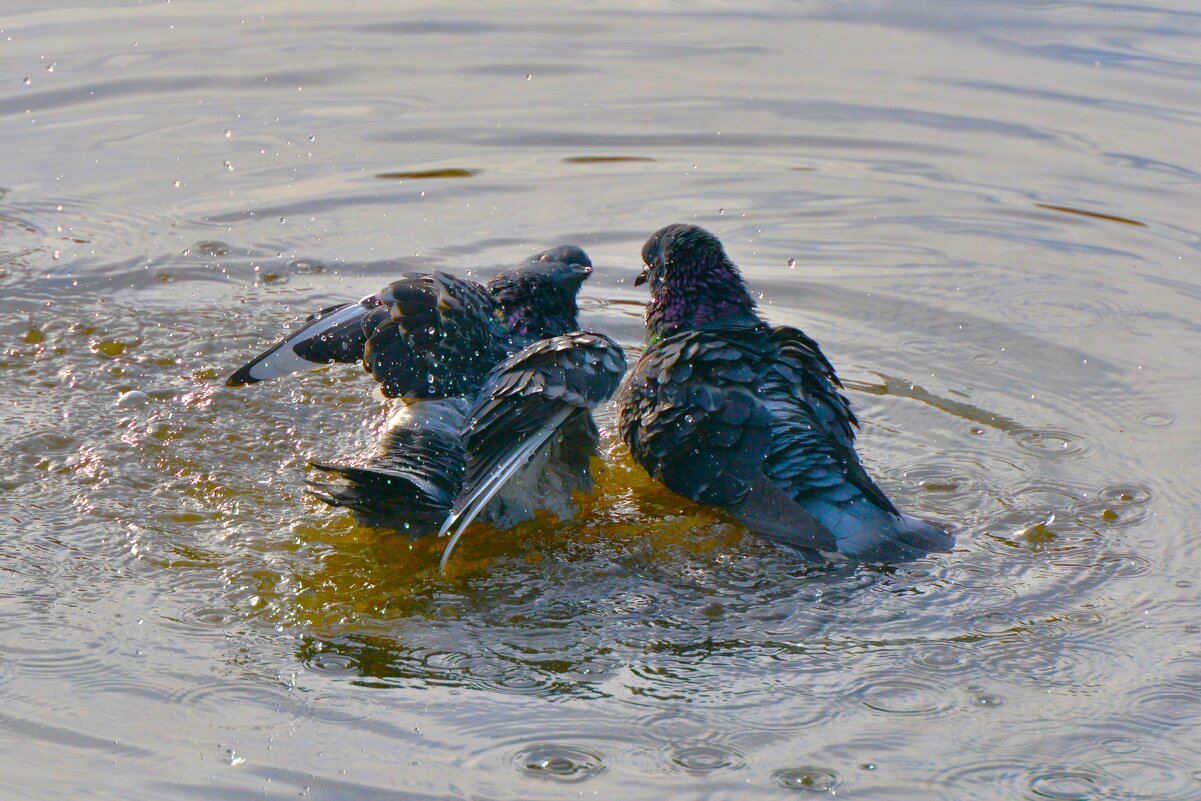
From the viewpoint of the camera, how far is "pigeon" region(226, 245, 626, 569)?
4.88 meters

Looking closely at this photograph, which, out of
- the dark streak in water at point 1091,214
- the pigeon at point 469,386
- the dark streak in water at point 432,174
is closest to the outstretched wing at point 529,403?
the pigeon at point 469,386

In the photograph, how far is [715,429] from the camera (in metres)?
5.32

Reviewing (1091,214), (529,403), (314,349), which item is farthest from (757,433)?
(1091,214)

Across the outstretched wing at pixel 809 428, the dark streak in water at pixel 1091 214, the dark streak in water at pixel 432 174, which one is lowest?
the outstretched wing at pixel 809 428

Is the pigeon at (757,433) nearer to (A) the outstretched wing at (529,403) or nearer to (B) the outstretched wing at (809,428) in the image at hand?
(B) the outstretched wing at (809,428)

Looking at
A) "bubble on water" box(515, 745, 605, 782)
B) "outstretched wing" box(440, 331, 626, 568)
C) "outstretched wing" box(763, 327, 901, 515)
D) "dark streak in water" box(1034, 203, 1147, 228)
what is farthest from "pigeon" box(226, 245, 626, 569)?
"dark streak in water" box(1034, 203, 1147, 228)

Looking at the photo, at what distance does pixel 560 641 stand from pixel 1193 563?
8.12 feet

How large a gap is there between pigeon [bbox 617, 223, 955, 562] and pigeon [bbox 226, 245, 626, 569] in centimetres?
31

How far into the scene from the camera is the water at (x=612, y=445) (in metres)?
3.94

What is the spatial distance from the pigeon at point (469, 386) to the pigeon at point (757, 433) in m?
0.31

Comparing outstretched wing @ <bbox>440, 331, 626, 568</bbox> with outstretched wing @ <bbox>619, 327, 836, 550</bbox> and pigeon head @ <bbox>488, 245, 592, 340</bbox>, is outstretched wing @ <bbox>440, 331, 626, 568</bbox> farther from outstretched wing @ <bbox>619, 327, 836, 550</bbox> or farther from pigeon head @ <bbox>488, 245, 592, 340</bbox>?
pigeon head @ <bbox>488, 245, 592, 340</bbox>

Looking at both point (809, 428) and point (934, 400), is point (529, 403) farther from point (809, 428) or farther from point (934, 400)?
point (934, 400)

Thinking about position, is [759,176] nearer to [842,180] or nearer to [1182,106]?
[842,180]

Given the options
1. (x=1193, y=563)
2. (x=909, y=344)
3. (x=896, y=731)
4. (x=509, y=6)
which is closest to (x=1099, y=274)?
(x=909, y=344)
